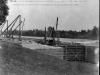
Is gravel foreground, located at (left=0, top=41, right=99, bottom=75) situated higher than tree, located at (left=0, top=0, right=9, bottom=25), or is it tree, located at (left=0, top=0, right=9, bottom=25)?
tree, located at (left=0, top=0, right=9, bottom=25)

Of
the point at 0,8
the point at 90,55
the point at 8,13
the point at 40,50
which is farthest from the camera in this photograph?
the point at 90,55

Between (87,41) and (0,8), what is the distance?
16678mm

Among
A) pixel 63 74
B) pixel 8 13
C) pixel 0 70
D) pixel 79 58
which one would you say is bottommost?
pixel 79 58

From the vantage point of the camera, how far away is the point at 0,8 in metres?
12.4

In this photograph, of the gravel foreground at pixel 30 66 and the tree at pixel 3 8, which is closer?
the gravel foreground at pixel 30 66

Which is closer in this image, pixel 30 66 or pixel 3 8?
pixel 30 66

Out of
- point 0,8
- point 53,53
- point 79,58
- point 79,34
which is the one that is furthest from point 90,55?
point 0,8

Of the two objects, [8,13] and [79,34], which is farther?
[79,34]

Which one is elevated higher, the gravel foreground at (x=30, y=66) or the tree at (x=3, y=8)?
the tree at (x=3, y=8)

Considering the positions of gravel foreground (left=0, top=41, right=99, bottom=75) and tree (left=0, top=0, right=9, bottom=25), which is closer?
gravel foreground (left=0, top=41, right=99, bottom=75)

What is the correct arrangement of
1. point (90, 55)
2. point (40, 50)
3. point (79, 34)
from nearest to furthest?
point (40, 50)
point (90, 55)
point (79, 34)

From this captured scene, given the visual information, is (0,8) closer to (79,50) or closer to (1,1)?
(1,1)

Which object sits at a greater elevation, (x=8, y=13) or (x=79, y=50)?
(x=8, y=13)

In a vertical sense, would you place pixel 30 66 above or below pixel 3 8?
below
